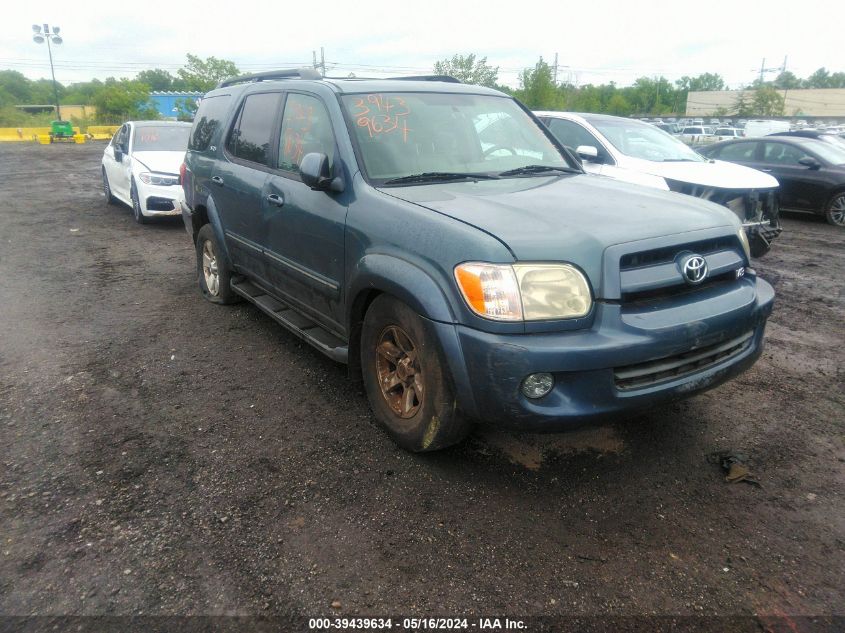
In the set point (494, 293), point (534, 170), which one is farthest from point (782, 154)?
point (494, 293)

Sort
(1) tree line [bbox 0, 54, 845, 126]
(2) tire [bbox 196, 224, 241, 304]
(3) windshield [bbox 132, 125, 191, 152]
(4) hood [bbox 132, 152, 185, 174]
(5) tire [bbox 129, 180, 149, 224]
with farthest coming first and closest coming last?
(1) tree line [bbox 0, 54, 845, 126] → (3) windshield [bbox 132, 125, 191, 152] → (5) tire [bbox 129, 180, 149, 224] → (4) hood [bbox 132, 152, 185, 174] → (2) tire [bbox 196, 224, 241, 304]

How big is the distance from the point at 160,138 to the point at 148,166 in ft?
3.75

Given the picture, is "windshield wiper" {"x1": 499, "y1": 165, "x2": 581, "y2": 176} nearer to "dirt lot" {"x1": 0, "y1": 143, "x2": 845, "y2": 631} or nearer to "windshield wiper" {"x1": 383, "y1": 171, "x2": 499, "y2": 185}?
"windshield wiper" {"x1": 383, "y1": 171, "x2": 499, "y2": 185}

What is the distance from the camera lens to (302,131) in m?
4.00

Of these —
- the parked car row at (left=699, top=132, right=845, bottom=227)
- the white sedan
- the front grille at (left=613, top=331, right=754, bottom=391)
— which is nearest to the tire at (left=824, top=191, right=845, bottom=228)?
the parked car row at (left=699, top=132, right=845, bottom=227)

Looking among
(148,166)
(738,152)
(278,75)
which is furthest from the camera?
(738,152)

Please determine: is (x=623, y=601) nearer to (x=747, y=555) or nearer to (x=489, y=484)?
(x=747, y=555)

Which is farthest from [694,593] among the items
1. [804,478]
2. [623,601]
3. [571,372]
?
[804,478]

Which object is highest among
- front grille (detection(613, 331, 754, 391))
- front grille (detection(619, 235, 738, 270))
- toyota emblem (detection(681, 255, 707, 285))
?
→ front grille (detection(619, 235, 738, 270))

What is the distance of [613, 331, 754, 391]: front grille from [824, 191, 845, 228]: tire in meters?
9.28

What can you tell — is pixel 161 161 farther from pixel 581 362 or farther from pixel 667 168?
pixel 581 362

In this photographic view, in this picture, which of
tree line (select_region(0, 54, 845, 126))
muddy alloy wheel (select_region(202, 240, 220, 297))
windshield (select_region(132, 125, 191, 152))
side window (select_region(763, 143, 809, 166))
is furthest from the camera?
tree line (select_region(0, 54, 845, 126))

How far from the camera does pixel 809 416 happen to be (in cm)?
371

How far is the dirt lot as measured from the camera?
7.66 ft
